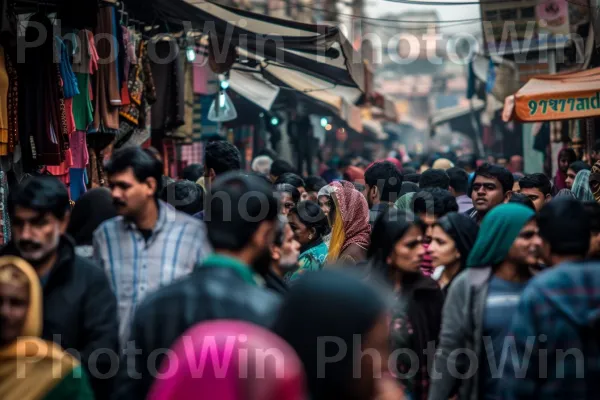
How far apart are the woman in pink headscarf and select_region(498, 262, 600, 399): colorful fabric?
324cm

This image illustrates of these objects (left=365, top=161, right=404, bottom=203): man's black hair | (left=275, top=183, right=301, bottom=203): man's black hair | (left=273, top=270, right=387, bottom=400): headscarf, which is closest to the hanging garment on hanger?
(left=275, top=183, right=301, bottom=203): man's black hair

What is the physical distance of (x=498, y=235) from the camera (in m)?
4.82

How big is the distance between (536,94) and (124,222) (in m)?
7.01

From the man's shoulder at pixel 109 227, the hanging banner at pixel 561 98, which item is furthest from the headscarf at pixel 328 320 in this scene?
the hanging banner at pixel 561 98

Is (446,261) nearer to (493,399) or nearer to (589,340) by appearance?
(493,399)

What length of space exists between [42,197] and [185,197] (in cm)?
265

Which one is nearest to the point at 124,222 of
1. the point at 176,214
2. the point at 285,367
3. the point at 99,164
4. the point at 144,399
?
the point at 176,214

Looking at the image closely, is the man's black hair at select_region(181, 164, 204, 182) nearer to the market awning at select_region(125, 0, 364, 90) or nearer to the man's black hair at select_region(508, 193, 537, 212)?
the market awning at select_region(125, 0, 364, 90)

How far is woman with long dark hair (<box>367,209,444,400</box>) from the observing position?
5.03m

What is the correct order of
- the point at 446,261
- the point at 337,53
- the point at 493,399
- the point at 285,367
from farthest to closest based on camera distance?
1. the point at 337,53
2. the point at 446,261
3. the point at 493,399
4. the point at 285,367

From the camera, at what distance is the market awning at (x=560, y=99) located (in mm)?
10748

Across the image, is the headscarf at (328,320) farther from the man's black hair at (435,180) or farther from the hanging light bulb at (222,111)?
the hanging light bulb at (222,111)

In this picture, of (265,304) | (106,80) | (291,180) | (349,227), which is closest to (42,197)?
(265,304)

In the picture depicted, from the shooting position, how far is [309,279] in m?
2.76
